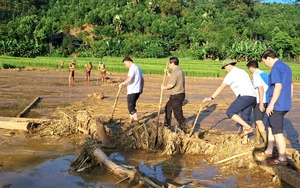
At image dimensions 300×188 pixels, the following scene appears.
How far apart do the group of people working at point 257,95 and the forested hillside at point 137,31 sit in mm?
38464

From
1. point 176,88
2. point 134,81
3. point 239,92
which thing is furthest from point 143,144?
point 239,92

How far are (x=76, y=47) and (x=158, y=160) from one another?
160 feet

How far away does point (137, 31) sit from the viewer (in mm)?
61562

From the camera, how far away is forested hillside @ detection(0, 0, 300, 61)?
47.5 m

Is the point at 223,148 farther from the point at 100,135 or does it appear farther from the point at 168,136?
the point at 100,135

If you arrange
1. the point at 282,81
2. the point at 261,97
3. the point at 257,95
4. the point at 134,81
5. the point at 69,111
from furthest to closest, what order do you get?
the point at 69,111 < the point at 134,81 < the point at 257,95 < the point at 261,97 < the point at 282,81

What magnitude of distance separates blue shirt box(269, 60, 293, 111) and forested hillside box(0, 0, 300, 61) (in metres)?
40.1

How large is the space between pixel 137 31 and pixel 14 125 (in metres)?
55.0

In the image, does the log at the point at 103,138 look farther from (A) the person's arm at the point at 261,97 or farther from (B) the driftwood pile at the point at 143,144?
(A) the person's arm at the point at 261,97

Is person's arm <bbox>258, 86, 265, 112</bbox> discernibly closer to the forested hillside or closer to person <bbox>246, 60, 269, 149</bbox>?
person <bbox>246, 60, 269, 149</bbox>

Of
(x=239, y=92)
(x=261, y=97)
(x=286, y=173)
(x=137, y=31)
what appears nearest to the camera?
(x=286, y=173)

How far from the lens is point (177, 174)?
18.2 feet

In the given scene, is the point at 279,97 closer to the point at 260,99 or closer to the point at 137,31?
the point at 260,99

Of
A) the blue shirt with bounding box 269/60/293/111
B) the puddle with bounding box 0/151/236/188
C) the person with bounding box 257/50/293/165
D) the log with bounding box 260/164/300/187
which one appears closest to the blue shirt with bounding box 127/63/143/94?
the puddle with bounding box 0/151/236/188
